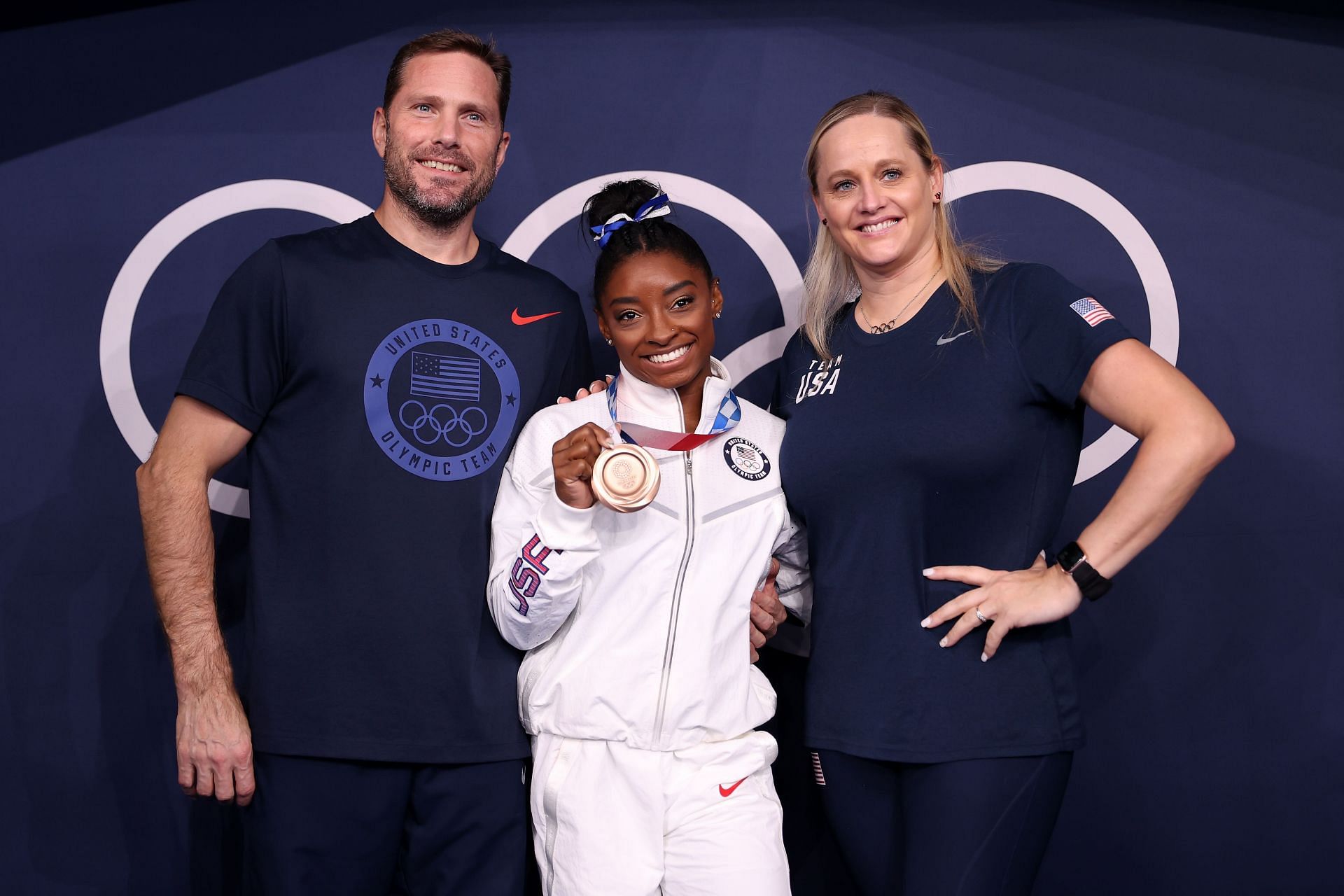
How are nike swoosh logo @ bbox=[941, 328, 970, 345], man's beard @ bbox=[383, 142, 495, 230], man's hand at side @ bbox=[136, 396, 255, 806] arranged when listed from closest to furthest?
nike swoosh logo @ bbox=[941, 328, 970, 345], man's hand at side @ bbox=[136, 396, 255, 806], man's beard @ bbox=[383, 142, 495, 230]

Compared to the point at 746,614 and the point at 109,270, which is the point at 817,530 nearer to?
the point at 746,614

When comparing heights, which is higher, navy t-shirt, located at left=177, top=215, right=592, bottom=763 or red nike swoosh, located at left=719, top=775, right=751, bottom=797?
navy t-shirt, located at left=177, top=215, right=592, bottom=763

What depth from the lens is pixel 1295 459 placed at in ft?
9.08

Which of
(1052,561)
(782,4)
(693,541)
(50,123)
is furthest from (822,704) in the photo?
(50,123)

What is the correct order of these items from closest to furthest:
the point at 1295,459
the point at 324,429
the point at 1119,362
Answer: the point at 1119,362
the point at 324,429
the point at 1295,459

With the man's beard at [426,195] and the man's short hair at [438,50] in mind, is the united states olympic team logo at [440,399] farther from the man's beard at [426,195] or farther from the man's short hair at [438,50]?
the man's short hair at [438,50]

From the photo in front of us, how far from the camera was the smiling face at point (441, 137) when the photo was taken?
2.25 meters

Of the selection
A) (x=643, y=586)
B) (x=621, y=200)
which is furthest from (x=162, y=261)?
(x=643, y=586)

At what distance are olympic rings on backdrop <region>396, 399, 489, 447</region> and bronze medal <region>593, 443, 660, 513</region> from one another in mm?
507

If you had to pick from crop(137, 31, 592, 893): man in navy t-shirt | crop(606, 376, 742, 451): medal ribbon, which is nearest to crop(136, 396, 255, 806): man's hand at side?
crop(137, 31, 592, 893): man in navy t-shirt

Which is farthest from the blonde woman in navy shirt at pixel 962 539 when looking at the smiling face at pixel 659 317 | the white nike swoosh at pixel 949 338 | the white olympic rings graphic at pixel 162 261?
the white olympic rings graphic at pixel 162 261

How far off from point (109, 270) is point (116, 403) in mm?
367

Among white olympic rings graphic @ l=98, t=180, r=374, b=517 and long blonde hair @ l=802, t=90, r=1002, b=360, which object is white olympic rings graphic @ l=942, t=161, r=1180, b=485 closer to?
long blonde hair @ l=802, t=90, r=1002, b=360

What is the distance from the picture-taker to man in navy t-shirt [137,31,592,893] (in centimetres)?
209
